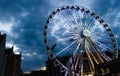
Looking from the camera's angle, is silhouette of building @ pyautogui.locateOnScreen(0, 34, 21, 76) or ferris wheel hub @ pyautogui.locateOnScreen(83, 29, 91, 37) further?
ferris wheel hub @ pyautogui.locateOnScreen(83, 29, 91, 37)

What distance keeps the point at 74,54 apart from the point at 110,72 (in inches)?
465

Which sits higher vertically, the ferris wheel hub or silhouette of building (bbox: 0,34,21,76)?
the ferris wheel hub

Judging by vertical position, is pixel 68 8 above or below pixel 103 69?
above

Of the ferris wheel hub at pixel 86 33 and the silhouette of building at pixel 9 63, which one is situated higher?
the ferris wheel hub at pixel 86 33

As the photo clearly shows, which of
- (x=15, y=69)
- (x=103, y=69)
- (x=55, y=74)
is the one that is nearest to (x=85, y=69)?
(x=55, y=74)

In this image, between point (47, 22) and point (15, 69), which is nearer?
point (47, 22)

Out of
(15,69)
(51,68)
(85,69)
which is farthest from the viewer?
(51,68)

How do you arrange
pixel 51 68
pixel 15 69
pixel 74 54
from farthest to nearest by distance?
1. pixel 51 68
2. pixel 15 69
3. pixel 74 54

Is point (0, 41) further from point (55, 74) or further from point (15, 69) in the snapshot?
point (55, 74)

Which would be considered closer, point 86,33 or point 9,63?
point 86,33

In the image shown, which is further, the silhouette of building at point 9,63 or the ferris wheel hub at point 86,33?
the ferris wheel hub at point 86,33

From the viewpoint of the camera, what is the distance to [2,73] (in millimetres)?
47656

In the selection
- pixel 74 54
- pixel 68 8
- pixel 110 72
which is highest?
pixel 68 8

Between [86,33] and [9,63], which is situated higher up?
[86,33]
